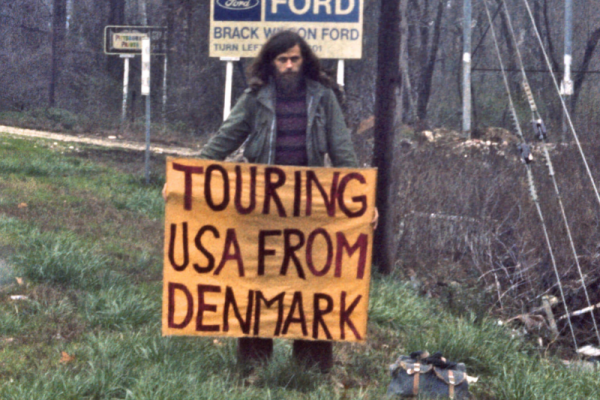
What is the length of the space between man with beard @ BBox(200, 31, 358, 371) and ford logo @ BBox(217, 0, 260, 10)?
9.79 metres

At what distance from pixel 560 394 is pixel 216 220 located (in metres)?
2.17

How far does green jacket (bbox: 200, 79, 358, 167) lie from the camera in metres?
4.70

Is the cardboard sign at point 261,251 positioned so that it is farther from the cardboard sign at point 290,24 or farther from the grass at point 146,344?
the cardboard sign at point 290,24

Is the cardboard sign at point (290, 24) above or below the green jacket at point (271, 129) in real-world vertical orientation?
above

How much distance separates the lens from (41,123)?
23688 millimetres

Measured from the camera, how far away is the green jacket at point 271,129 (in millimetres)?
4695

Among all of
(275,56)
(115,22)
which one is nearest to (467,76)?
(275,56)

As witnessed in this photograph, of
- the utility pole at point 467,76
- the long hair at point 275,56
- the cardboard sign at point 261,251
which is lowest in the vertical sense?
the cardboard sign at point 261,251

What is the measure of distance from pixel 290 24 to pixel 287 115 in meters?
9.30

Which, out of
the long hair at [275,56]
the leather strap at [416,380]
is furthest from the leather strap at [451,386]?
the long hair at [275,56]

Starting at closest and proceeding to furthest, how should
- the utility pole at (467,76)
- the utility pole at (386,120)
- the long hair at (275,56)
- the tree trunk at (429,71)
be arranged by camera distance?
the long hair at (275,56) < the utility pole at (386,120) < the utility pole at (467,76) < the tree trunk at (429,71)

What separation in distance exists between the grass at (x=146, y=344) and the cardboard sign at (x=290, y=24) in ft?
19.8

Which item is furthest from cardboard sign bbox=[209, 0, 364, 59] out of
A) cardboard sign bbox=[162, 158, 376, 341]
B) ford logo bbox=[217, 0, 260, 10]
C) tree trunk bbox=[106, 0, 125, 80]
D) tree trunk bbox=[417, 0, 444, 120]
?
tree trunk bbox=[106, 0, 125, 80]

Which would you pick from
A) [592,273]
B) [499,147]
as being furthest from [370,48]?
[592,273]
